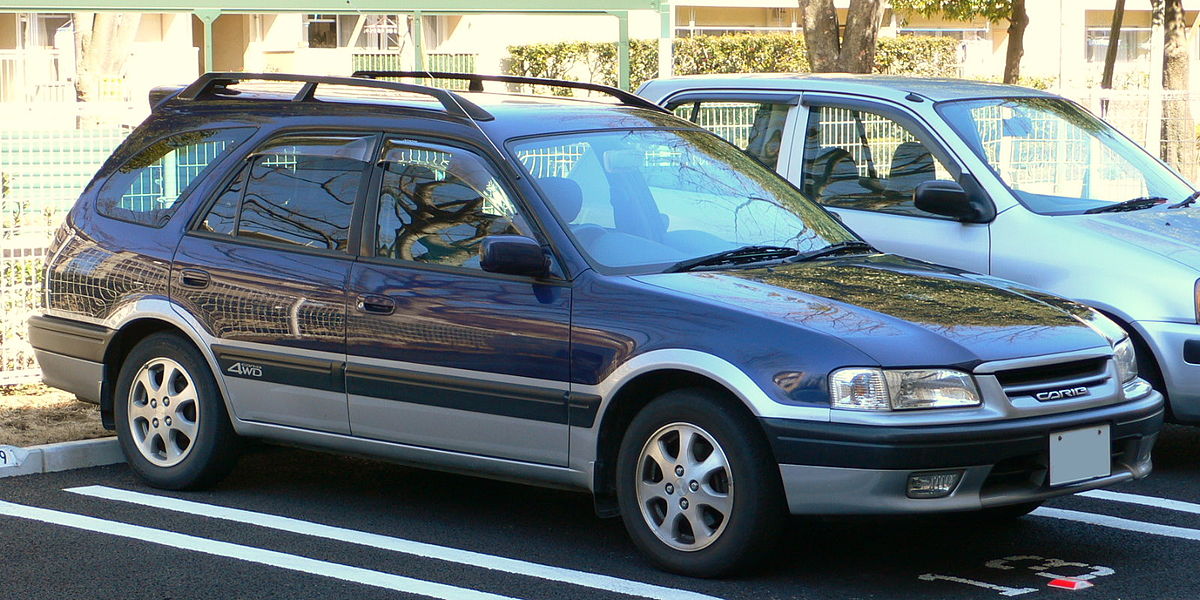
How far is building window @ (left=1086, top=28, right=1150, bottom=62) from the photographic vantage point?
48.8 m

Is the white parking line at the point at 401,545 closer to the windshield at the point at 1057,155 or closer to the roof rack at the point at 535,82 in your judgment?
the roof rack at the point at 535,82

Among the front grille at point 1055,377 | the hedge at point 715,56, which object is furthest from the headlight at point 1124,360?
the hedge at point 715,56

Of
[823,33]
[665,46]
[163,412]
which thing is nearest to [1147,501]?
[163,412]

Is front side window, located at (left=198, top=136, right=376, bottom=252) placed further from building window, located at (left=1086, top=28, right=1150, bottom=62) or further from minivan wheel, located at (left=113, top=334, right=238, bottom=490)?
building window, located at (left=1086, top=28, right=1150, bottom=62)

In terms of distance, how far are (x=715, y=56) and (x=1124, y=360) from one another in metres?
35.0

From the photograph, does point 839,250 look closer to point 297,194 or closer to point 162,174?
point 297,194

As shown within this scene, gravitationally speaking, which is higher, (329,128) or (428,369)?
(329,128)

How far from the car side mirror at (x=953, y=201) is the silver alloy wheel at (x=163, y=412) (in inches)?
131

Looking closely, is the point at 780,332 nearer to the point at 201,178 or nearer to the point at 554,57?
the point at 201,178

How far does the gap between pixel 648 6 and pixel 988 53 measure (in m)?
30.9

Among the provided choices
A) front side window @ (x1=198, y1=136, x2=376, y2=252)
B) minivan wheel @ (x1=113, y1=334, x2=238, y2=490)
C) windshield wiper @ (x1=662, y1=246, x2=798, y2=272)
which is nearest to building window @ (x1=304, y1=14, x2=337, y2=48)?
minivan wheel @ (x1=113, y1=334, x2=238, y2=490)

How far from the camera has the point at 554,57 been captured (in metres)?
38.0

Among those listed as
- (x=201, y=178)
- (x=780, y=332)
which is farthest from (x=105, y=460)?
(x=780, y=332)

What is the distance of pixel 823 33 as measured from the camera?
51.0 feet
